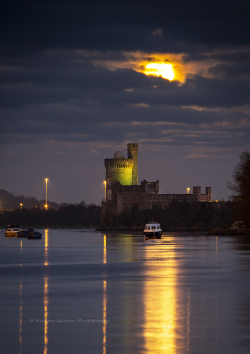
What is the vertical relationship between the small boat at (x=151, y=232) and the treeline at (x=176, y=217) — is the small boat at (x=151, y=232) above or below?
below

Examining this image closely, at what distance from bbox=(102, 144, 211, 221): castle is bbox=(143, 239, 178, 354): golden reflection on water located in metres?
149

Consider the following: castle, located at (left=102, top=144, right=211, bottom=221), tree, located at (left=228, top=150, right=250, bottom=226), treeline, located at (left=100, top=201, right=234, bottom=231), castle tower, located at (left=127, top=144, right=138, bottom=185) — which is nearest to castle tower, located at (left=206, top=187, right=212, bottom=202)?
castle, located at (left=102, top=144, right=211, bottom=221)

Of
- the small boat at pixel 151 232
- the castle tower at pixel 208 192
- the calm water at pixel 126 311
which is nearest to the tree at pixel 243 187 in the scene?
the small boat at pixel 151 232

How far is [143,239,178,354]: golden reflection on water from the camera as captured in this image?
571 inches

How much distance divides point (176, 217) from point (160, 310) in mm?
159273

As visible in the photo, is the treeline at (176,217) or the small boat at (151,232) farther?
the treeline at (176,217)

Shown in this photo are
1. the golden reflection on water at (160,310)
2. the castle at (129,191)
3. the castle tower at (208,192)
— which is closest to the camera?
the golden reflection on water at (160,310)

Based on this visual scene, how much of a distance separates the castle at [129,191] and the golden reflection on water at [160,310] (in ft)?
490

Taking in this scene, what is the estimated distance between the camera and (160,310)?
19.5 m

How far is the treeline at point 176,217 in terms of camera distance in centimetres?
17238

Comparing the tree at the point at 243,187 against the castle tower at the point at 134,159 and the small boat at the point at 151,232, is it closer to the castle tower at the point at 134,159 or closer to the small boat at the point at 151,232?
the small boat at the point at 151,232

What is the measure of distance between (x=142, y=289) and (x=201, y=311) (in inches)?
244

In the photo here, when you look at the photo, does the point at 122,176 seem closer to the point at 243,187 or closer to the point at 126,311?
the point at 243,187

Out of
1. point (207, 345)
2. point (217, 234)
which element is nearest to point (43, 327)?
point (207, 345)
